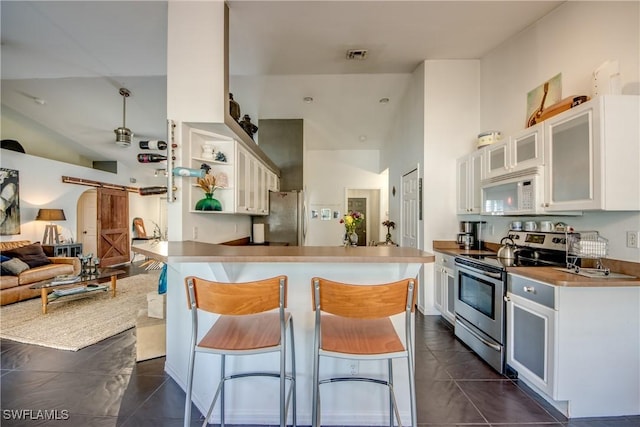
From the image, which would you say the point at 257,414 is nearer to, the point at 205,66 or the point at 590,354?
the point at 590,354

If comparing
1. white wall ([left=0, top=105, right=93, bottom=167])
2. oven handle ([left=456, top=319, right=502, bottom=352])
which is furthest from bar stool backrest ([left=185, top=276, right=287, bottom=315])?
white wall ([left=0, top=105, right=93, bottom=167])

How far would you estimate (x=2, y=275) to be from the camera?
391 centimetres

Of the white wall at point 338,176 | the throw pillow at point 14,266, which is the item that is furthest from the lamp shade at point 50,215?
the white wall at point 338,176

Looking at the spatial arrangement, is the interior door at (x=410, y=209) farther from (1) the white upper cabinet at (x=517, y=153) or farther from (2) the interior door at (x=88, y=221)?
(2) the interior door at (x=88, y=221)

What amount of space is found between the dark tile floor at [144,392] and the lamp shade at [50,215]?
3.57 metres

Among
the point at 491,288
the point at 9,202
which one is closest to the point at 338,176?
the point at 491,288

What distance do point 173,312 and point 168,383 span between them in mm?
556

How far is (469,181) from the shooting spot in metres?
3.27

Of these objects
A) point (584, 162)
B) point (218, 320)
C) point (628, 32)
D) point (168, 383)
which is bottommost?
point (168, 383)

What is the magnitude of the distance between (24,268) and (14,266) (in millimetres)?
134

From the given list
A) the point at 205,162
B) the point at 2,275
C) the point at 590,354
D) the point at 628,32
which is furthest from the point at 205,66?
the point at 2,275

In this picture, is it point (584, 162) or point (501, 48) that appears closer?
point (584, 162)

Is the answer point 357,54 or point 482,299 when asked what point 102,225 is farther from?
point 482,299

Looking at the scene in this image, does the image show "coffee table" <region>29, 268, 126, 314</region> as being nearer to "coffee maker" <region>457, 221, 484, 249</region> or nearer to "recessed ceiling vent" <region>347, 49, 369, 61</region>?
"recessed ceiling vent" <region>347, 49, 369, 61</region>
